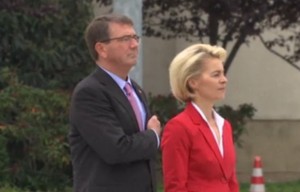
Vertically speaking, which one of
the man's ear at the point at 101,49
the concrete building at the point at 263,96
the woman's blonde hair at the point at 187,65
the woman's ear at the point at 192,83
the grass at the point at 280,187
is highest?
the man's ear at the point at 101,49

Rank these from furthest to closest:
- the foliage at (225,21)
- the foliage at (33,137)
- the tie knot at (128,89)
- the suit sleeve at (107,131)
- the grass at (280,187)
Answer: the grass at (280,187) → the foliage at (225,21) → the foliage at (33,137) → the tie knot at (128,89) → the suit sleeve at (107,131)

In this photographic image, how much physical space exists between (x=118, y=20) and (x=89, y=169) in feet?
2.38

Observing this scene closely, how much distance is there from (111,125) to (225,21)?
6674mm

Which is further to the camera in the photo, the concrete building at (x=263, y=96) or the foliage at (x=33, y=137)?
the concrete building at (x=263, y=96)

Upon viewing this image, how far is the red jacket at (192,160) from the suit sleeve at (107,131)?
93 mm

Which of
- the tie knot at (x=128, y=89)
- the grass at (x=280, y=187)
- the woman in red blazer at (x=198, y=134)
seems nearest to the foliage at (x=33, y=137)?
the grass at (x=280, y=187)

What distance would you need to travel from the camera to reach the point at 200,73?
461 cm

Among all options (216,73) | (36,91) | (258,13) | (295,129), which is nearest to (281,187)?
(295,129)

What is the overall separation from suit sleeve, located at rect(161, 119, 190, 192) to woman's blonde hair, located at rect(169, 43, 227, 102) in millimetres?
181

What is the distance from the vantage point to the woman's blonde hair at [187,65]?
460 centimetres

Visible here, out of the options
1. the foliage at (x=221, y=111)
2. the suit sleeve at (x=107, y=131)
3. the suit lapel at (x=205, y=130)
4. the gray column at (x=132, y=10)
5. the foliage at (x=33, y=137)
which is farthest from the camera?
the foliage at (x=221, y=111)

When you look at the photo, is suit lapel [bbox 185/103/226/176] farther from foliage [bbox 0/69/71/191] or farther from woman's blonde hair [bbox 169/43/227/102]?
foliage [bbox 0/69/71/191]

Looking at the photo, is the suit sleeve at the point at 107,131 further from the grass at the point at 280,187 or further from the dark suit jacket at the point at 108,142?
the grass at the point at 280,187

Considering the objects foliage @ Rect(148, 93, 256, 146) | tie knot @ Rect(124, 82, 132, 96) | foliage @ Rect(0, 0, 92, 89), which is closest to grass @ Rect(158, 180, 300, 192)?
foliage @ Rect(148, 93, 256, 146)
